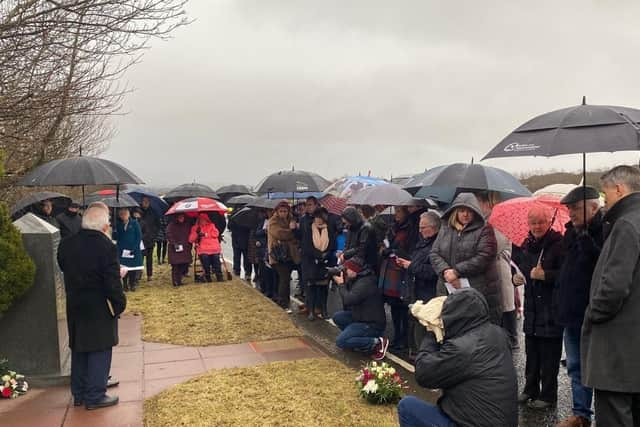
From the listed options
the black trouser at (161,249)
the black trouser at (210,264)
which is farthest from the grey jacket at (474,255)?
the black trouser at (161,249)

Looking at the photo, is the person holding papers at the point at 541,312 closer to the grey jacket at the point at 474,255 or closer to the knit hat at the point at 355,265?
the grey jacket at the point at 474,255

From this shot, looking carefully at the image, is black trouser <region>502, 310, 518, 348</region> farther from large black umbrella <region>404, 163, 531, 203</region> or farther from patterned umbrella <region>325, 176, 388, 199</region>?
patterned umbrella <region>325, 176, 388, 199</region>

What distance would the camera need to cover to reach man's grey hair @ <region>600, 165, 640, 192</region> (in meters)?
3.40

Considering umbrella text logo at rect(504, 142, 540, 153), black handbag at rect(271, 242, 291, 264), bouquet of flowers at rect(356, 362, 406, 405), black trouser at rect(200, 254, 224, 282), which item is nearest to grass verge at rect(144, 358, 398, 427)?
bouquet of flowers at rect(356, 362, 406, 405)

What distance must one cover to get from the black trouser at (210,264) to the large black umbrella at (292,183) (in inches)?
117

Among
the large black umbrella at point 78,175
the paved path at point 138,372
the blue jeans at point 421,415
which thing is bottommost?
the paved path at point 138,372

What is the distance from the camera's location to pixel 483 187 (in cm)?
614

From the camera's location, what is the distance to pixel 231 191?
1802 centimetres

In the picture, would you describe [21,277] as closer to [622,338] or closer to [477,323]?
[477,323]

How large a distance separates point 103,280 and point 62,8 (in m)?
3.38

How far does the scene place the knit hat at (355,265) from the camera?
641 cm

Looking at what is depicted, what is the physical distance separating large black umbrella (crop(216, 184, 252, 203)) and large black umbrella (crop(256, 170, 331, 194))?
8479mm

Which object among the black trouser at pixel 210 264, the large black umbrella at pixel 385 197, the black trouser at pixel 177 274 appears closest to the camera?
the large black umbrella at pixel 385 197

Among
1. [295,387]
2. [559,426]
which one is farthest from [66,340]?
[559,426]
